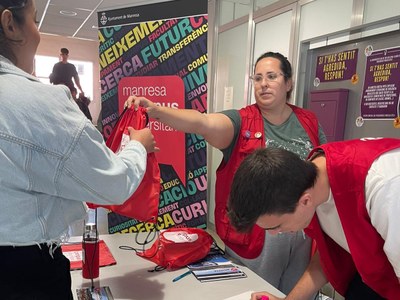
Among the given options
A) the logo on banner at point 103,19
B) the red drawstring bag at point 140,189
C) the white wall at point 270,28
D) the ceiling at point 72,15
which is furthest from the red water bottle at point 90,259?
the ceiling at point 72,15

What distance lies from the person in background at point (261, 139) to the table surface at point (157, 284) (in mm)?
113

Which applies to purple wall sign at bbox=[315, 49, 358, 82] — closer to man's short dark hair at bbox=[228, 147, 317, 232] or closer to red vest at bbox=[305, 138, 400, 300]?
red vest at bbox=[305, 138, 400, 300]

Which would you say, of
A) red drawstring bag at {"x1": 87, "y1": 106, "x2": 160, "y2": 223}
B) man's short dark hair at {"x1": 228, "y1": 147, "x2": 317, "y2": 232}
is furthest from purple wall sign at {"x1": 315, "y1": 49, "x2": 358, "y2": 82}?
man's short dark hair at {"x1": 228, "y1": 147, "x2": 317, "y2": 232}

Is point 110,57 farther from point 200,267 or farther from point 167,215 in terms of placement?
point 200,267

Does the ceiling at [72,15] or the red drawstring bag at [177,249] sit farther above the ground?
the ceiling at [72,15]

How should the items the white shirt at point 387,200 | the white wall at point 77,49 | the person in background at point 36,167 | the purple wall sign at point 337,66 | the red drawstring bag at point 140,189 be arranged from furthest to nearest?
the white wall at point 77,49
the purple wall sign at point 337,66
the red drawstring bag at point 140,189
the white shirt at point 387,200
the person in background at point 36,167

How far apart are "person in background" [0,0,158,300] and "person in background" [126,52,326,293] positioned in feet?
1.99

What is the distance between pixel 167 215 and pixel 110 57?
1028 mm

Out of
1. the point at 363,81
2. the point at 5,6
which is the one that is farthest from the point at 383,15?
the point at 5,6

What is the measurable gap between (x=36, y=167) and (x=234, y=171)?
88 centimetres

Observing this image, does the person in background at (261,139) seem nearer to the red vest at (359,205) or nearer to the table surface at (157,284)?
the table surface at (157,284)

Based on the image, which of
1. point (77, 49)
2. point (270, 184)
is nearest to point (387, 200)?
point (270, 184)

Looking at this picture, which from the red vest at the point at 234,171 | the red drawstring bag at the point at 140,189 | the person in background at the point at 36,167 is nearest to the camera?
the person in background at the point at 36,167

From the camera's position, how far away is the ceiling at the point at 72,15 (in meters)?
4.96
